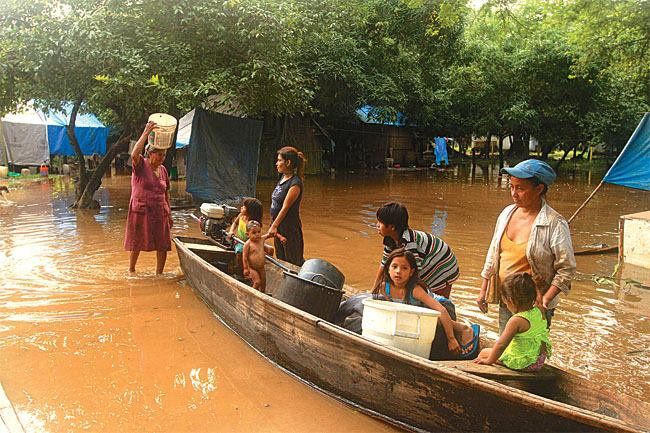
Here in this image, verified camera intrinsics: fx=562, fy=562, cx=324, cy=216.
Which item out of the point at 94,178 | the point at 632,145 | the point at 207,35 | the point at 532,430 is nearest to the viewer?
the point at 532,430

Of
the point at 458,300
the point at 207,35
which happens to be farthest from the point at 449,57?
the point at 458,300

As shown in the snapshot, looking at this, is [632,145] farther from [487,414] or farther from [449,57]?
[449,57]

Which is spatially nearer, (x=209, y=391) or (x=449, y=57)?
(x=209, y=391)

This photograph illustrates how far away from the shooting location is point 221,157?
10.8m

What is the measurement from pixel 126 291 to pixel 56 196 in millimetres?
10201

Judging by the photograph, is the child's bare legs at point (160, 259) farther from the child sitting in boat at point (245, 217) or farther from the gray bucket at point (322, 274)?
the gray bucket at point (322, 274)

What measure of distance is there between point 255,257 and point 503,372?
2593mm

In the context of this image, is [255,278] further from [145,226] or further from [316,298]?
[145,226]

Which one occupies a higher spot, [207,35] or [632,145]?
[207,35]

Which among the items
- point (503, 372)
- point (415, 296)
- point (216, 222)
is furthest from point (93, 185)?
point (503, 372)

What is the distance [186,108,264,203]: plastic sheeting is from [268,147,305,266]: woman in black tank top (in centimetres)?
539

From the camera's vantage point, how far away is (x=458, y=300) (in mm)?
5957

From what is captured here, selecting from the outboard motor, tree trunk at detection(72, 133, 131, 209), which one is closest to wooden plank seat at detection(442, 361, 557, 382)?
the outboard motor

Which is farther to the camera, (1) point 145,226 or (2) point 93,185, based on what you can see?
(2) point 93,185
